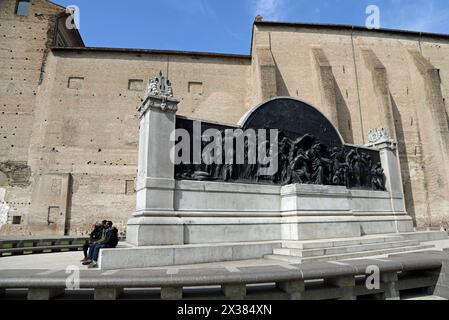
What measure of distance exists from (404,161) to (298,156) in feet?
65.4

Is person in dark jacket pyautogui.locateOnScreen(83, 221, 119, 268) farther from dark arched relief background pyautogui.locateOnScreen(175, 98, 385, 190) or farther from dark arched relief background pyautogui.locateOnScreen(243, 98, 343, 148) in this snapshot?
dark arched relief background pyautogui.locateOnScreen(243, 98, 343, 148)

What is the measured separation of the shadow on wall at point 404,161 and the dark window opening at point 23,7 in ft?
101

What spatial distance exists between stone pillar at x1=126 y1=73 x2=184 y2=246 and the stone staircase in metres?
2.23

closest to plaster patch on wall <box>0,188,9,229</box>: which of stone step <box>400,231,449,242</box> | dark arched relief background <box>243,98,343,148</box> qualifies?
dark arched relief background <box>243,98,343,148</box>

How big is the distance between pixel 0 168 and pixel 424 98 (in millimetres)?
32396

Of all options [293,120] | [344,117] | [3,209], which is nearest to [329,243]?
[293,120]

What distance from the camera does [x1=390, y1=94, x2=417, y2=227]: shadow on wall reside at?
75.4ft

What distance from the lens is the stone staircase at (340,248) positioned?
5.85m

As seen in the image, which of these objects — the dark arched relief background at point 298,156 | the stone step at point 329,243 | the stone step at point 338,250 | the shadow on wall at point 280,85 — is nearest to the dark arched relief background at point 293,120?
the dark arched relief background at point 298,156

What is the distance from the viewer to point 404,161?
24.0 meters

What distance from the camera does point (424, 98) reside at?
24016 mm

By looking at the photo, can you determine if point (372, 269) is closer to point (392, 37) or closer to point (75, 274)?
point (75, 274)

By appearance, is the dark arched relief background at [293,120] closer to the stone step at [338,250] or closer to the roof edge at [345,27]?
the stone step at [338,250]
